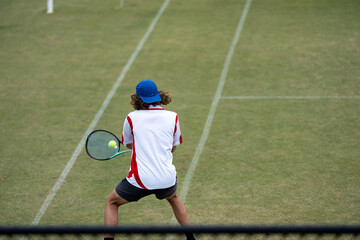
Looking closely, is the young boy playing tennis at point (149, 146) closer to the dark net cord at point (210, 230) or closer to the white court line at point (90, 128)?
the white court line at point (90, 128)

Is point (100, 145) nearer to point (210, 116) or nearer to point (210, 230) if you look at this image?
point (210, 230)

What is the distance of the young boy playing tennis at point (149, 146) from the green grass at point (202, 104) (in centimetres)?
125

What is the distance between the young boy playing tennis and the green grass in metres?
1.25

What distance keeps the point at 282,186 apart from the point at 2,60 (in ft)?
26.6

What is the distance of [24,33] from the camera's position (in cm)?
1399

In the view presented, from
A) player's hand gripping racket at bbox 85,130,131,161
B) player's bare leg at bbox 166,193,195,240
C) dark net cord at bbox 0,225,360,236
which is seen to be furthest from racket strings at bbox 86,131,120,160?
dark net cord at bbox 0,225,360,236

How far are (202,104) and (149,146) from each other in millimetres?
4736

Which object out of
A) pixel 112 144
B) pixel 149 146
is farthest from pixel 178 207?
pixel 112 144

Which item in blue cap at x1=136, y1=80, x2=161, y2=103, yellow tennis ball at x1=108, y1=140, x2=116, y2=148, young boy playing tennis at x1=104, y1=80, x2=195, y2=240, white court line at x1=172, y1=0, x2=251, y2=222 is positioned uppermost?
blue cap at x1=136, y1=80, x2=161, y2=103

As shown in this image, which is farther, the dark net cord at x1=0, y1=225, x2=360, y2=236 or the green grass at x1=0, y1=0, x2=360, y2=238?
the green grass at x1=0, y1=0, x2=360, y2=238

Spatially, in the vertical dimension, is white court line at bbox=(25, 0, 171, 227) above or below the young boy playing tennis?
below

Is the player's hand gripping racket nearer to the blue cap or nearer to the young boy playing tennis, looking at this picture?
the young boy playing tennis

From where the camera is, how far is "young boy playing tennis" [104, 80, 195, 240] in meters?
4.86

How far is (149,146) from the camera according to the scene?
486 cm
